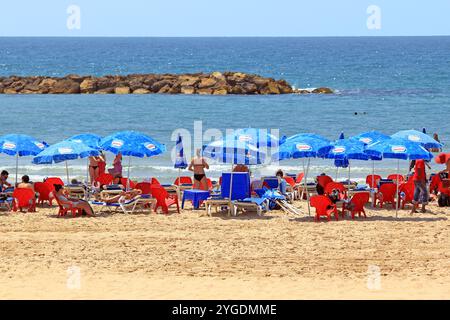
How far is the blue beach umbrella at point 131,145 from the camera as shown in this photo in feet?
57.4

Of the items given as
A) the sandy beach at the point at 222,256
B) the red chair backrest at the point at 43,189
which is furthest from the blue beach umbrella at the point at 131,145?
the red chair backrest at the point at 43,189

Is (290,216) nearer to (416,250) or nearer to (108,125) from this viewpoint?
(416,250)

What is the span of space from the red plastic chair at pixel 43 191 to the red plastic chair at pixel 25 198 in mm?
787

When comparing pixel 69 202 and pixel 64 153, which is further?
pixel 64 153

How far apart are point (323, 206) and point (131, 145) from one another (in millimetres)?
4236

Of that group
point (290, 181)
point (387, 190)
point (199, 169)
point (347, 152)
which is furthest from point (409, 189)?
point (199, 169)

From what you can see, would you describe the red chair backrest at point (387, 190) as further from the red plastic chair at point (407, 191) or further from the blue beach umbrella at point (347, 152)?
the blue beach umbrella at point (347, 152)

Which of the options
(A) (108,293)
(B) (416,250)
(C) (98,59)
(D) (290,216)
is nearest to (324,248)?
(B) (416,250)

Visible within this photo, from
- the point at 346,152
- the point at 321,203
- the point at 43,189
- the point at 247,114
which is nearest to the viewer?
the point at 321,203

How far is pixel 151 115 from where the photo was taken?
45.2 m

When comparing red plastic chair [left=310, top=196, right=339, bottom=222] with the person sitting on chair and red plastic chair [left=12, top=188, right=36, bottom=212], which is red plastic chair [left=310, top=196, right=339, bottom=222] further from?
red plastic chair [left=12, top=188, right=36, bottom=212]

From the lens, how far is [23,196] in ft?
56.1

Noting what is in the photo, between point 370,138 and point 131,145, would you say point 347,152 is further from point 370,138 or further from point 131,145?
point 131,145
